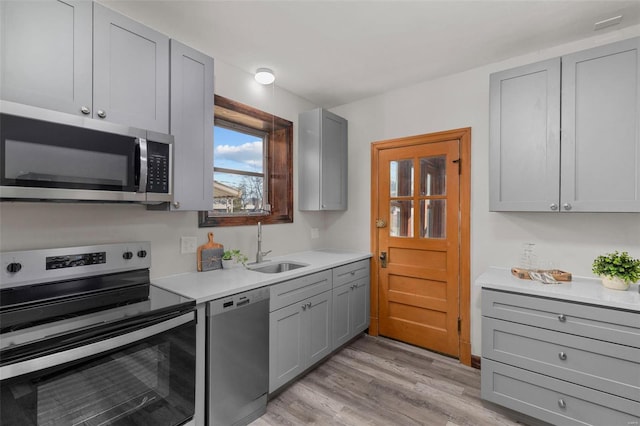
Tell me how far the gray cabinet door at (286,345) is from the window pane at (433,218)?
144 cm

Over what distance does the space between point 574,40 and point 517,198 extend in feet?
4.12

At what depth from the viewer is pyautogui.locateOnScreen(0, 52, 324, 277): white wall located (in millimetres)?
1518

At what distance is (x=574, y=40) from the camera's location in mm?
2168

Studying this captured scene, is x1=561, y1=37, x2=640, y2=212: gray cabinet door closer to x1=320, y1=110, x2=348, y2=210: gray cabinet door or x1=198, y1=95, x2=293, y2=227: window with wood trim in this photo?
x1=320, y1=110, x2=348, y2=210: gray cabinet door

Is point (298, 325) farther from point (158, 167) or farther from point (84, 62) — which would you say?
point (84, 62)

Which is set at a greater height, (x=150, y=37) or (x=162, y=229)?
(x=150, y=37)

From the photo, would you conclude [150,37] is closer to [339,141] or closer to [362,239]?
[339,141]

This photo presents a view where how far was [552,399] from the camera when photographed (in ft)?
5.85

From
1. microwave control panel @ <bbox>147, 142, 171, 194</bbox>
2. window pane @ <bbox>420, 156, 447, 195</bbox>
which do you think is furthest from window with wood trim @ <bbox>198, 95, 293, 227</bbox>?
window pane @ <bbox>420, 156, 447, 195</bbox>

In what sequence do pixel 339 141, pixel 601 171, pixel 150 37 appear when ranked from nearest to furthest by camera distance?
1. pixel 150 37
2. pixel 601 171
3. pixel 339 141

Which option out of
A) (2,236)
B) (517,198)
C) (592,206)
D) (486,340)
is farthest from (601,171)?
(2,236)

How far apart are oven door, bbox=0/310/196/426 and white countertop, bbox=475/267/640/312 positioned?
196cm

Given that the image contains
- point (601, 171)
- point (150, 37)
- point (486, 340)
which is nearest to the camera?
point (150, 37)

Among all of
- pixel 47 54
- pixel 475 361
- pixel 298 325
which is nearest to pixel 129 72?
pixel 47 54
